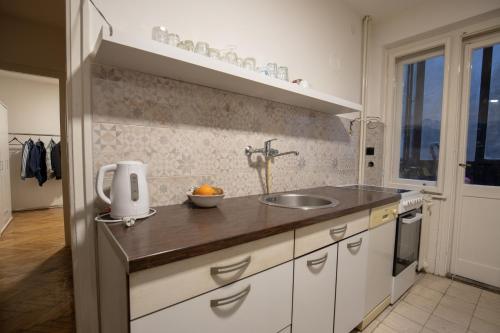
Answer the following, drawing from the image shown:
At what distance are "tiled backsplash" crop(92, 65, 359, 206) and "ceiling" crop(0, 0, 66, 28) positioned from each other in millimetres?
1902

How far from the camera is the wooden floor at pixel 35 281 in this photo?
63.1 inches

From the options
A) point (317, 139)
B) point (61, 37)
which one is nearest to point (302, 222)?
point (317, 139)

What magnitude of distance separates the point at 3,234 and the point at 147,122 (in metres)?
3.90

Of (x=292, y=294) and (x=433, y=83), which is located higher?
(x=433, y=83)

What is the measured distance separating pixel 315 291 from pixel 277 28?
5.65ft

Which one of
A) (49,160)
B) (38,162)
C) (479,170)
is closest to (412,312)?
(479,170)

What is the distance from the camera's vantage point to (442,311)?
1711 millimetres

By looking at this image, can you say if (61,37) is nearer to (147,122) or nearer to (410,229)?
(147,122)

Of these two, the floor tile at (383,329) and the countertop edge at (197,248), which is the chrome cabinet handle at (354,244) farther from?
the floor tile at (383,329)

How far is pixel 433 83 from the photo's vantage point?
2.33 m

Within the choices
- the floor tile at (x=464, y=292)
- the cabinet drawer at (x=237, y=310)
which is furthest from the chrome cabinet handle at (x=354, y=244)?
the floor tile at (x=464, y=292)

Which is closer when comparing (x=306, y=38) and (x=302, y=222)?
(x=302, y=222)

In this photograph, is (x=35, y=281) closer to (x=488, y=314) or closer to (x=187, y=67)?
(x=187, y=67)

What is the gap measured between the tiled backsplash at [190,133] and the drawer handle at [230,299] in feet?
2.02
